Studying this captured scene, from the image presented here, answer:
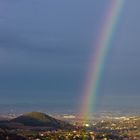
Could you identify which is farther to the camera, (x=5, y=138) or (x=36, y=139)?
(x=36, y=139)

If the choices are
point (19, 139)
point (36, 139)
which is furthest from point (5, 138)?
point (36, 139)

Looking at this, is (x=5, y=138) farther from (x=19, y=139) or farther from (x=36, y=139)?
(x=36, y=139)

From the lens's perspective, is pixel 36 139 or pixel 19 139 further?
pixel 36 139
